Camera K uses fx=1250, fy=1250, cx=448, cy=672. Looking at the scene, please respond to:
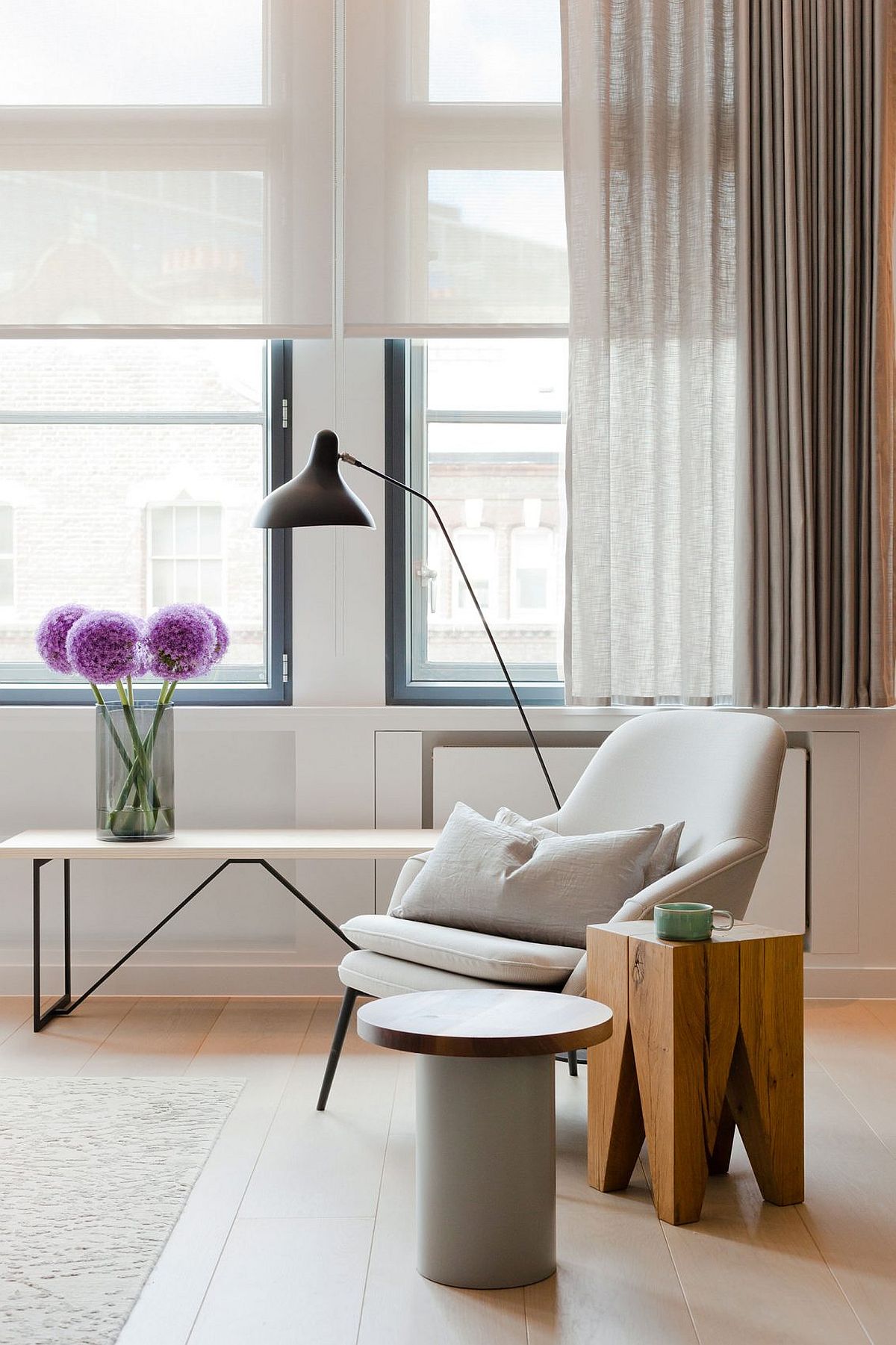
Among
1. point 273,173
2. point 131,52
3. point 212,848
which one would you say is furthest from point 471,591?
point 131,52

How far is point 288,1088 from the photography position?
286 cm

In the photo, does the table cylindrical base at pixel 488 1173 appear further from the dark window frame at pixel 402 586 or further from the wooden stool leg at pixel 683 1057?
the dark window frame at pixel 402 586

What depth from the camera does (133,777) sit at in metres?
3.41

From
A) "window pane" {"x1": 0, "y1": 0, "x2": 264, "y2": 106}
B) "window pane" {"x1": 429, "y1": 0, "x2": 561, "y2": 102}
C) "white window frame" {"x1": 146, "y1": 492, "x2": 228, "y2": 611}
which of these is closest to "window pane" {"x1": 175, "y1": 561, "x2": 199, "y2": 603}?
"white window frame" {"x1": 146, "y1": 492, "x2": 228, "y2": 611}

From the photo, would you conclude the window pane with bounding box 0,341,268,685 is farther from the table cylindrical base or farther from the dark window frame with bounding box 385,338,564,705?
the table cylindrical base

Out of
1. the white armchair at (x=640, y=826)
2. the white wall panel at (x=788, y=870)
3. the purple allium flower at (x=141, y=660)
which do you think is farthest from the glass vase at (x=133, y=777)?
the white wall panel at (x=788, y=870)

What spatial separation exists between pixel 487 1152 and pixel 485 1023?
190 millimetres

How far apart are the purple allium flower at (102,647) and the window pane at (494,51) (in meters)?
1.85

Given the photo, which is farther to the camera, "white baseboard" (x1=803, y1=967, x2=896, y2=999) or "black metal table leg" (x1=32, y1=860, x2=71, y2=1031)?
"white baseboard" (x1=803, y1=967, x2=896, y2=999)

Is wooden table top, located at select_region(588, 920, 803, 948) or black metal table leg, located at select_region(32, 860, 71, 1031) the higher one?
wooden table top, located at select_region(588, 920, 803, 948)

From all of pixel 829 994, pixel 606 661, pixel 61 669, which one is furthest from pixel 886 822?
pixel 61 669

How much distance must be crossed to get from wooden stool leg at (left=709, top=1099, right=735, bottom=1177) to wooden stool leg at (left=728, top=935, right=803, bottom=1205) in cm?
6

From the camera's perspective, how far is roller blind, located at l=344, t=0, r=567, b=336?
3701mm

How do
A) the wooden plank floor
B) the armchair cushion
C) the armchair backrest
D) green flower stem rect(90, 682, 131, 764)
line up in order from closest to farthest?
the wooden plank floor < the armchair cushion < the armchair backrest < green flower stem rect(90, 682, 131, 764)
